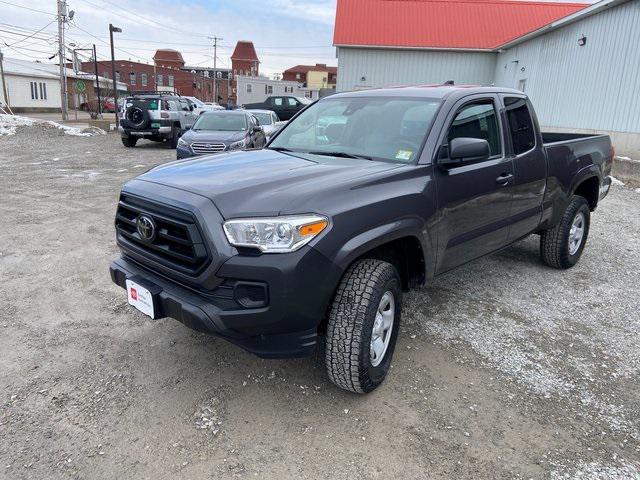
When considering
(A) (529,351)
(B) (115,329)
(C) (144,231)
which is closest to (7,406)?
(B) (115,329)

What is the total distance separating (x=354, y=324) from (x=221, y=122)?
10.4m

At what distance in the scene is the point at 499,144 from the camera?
3.99 metres

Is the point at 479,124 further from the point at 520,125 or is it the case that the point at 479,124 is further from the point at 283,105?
the point at 283,105

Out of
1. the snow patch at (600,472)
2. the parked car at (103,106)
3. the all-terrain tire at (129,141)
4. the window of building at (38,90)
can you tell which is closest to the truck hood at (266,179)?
the snow patch at (600,472)

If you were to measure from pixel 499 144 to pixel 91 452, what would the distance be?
358 cm

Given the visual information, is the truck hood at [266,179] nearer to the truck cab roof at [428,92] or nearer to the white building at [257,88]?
the truck cab roof at [428,92]

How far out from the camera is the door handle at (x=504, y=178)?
12.5 ft

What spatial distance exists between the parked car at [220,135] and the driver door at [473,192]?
705 cm

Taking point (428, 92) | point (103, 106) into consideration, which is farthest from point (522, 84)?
point (103, 106)

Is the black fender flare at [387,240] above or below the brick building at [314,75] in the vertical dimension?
below

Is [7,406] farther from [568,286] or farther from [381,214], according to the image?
[568,286]

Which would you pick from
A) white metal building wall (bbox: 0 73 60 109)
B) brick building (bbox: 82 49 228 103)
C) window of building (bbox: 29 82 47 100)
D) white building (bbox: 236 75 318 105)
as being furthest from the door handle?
brick building (bbox: 82 49 228 103)

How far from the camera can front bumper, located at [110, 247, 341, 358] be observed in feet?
7.77

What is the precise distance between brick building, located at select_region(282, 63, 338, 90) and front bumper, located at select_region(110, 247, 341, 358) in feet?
277
